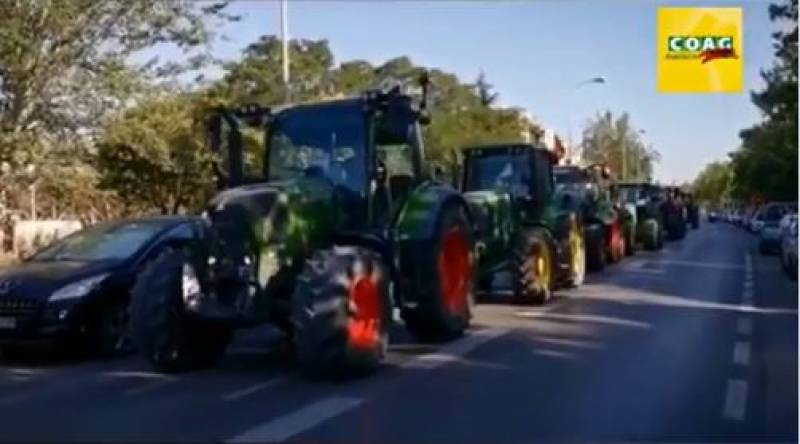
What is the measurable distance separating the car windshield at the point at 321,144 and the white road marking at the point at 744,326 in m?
4.96

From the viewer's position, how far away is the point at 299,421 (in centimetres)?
853

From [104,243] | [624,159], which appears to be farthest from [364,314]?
[624,159]

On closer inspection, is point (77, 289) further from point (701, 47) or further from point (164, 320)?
point (701, 47)

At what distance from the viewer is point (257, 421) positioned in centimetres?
854

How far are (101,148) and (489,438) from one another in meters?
18.8

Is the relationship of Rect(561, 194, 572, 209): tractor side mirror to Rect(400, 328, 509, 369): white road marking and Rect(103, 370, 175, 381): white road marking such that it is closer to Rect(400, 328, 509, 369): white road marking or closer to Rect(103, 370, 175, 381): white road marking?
Rect(400, 328, 509, 369): white road marking

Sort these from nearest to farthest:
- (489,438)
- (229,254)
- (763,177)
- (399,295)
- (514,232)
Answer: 1. (489,438)
2. (229,254)
3. (399,295)
4. (514,232)
5. (763,177)

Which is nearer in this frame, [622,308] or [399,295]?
[399,295]

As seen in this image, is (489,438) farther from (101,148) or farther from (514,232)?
(101,148)

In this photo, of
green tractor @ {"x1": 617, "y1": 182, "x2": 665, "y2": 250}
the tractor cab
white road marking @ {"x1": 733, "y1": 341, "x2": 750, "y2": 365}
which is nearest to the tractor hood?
white road marking @ {"x1": 733, "y1": 341, "x2": 750, "y2": 365}

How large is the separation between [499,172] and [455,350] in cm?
800

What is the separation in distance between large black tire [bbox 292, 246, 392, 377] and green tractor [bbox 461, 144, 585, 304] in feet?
18.6

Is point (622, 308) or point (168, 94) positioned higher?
point (168, 94)

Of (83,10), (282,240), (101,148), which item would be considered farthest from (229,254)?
(101,148)
